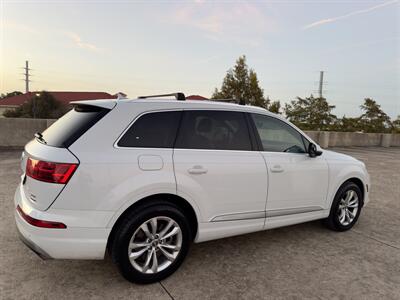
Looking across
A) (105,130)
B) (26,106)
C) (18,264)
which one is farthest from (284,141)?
(26,106)

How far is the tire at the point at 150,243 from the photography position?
104 inches

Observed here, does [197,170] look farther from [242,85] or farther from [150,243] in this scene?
[242,85]

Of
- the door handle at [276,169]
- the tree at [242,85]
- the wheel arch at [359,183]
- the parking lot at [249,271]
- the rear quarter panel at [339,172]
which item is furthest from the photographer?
the tree at [242,85]

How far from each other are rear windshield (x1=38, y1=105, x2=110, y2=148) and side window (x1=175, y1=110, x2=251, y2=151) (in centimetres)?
79

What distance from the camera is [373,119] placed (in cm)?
3091

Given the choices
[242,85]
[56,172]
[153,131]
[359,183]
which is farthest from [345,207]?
[242,85]

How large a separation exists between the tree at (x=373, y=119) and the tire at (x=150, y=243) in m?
33.4

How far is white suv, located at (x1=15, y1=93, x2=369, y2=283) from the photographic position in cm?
247

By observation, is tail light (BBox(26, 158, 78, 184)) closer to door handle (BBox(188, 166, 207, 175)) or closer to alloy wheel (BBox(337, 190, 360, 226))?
door handle (BBox(188, 166, 207, 175))

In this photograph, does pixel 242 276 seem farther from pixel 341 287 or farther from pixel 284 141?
pixel 284 141

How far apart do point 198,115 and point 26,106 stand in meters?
46.4

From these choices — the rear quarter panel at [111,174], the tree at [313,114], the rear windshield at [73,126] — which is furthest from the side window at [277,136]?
the tree at [313,114]

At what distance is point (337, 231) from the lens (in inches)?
169

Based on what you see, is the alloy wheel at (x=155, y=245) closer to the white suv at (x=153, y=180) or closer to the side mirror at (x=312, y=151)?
the white suv at (x=153, y=180)
